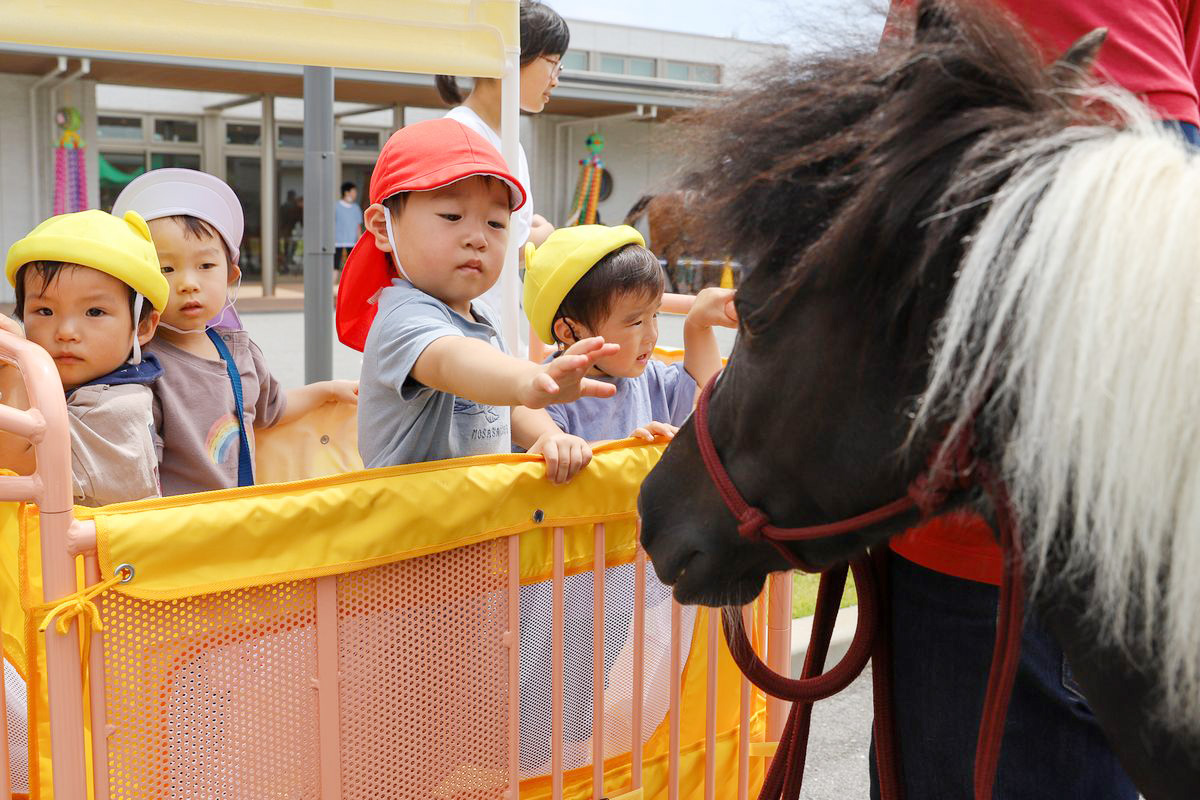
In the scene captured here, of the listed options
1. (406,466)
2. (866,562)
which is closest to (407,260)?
(406,466)

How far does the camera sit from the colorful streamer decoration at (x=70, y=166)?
1603 centimetres

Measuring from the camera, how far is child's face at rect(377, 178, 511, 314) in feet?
7.31

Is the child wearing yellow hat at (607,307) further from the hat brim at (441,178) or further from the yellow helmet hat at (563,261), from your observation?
the hat brim at (441,178)

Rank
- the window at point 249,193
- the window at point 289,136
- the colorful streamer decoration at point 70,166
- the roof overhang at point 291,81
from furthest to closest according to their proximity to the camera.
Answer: the window at point 289,136, the window at point 249,193, the colorful streamer decoration at point 70,166, the roof overhang at point 291,81

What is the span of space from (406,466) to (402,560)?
0.57 feet

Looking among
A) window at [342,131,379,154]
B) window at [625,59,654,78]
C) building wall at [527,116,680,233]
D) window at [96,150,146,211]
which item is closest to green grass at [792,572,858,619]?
building wall at [527,116,680,233]

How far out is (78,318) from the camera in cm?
234

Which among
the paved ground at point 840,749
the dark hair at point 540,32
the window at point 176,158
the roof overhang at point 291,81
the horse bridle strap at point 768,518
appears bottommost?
the paved ground at point 840,749

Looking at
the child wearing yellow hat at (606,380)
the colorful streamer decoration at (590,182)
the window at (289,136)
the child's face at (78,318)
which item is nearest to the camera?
the child wearing yellow hat at (606,380)

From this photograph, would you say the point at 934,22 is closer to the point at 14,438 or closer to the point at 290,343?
the point at 14,438

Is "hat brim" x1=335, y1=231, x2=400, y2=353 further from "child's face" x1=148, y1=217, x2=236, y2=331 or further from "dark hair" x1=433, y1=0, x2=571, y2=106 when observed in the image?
"dark hair" x1=433, y1=0, x2=571, y2=106

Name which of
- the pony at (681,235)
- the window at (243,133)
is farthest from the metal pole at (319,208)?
the window at (243,133)

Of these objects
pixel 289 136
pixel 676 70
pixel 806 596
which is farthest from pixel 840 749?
pixel 676 70

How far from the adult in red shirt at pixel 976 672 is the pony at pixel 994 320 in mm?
241
